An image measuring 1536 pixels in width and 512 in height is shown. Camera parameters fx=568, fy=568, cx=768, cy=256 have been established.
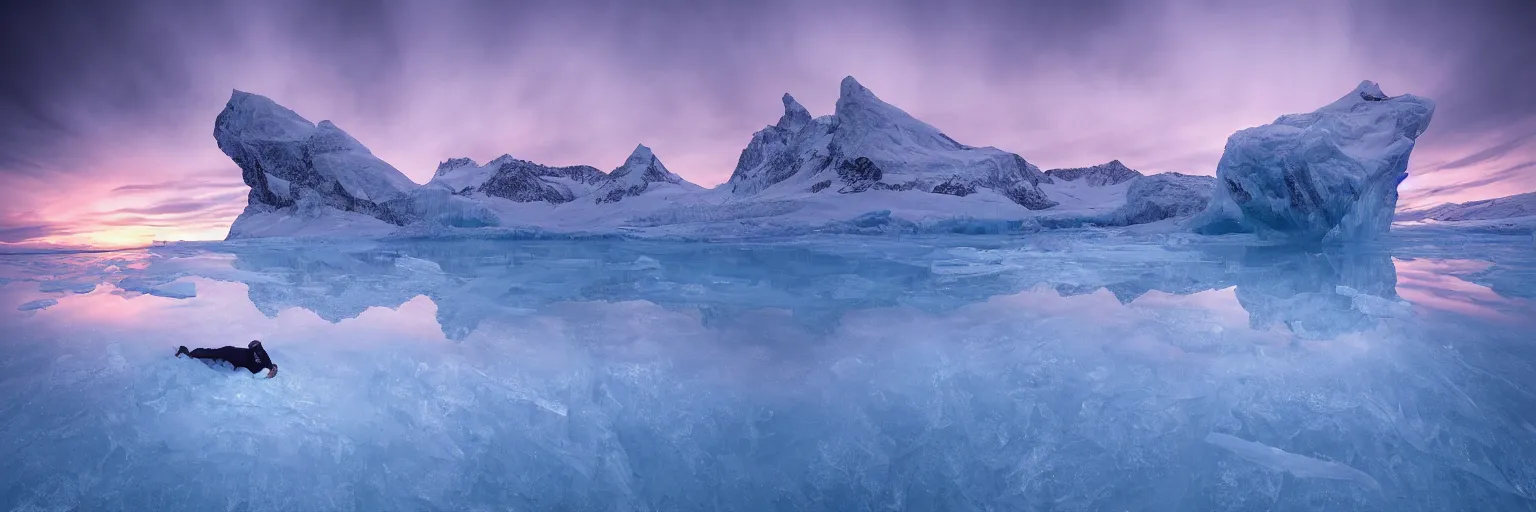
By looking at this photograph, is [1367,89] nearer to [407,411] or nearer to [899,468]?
[899,468]

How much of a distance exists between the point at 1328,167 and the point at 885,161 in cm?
3406

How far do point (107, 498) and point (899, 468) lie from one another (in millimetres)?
4691

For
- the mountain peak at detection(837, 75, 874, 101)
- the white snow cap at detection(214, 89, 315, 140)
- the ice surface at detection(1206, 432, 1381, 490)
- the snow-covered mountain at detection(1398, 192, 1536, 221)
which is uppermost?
the mountain peak at detection(837, 75, 874, 101)

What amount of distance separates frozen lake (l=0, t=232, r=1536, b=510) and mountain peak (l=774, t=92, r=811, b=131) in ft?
222

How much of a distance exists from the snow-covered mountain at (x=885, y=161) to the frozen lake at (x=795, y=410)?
126 feet

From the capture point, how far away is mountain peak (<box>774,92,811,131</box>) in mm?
73500

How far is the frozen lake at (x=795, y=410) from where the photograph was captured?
A: 11.2ft

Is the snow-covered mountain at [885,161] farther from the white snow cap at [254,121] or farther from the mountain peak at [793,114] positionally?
the white snow cap at [254,121]

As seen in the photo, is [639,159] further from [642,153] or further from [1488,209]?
[1488,209]

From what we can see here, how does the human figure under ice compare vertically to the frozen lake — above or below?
above

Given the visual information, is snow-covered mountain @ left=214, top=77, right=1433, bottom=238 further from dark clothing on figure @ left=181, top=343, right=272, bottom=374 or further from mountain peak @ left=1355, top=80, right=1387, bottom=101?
dark clothing on figure @ left=181, top=343, right=272, bottom=374

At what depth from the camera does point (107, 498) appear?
3309 mm

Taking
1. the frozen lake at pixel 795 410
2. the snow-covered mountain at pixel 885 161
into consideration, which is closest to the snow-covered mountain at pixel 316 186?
the snow-covered mountain at pixel 885 161

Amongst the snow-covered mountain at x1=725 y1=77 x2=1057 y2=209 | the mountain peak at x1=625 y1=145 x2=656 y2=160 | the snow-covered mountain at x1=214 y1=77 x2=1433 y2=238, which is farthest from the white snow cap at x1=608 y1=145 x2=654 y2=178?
the snow-covered mountain at x1=725 y1=77 x2=1057 y2=209
